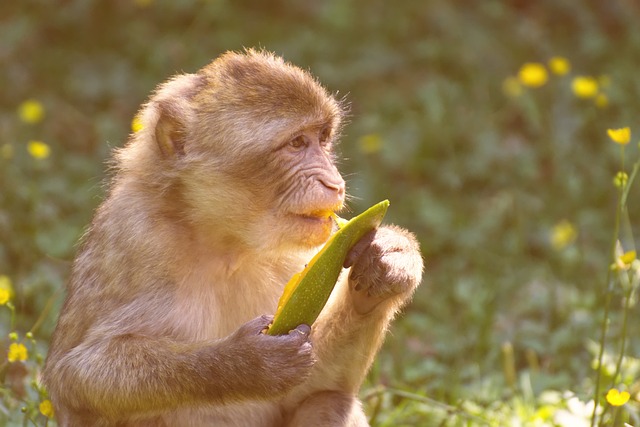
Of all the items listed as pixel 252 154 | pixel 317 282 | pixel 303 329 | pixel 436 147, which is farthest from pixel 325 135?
pixel 436 147

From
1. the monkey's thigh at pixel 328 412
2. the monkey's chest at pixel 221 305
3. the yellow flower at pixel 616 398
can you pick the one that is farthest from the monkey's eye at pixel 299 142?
the yellow flower at pixel 616 398

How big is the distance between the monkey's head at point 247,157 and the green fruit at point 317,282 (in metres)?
0.17

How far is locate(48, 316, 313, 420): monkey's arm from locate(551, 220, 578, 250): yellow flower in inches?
150

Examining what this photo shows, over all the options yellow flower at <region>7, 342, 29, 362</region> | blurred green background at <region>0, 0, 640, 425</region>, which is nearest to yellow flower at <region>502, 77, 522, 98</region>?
blurred green background at <region>0, 0, 640, 425</region>

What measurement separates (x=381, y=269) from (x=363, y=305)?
284 millimetres

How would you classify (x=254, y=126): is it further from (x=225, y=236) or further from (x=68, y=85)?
(x=68, y=85)

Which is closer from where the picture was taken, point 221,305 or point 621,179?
point 621,179

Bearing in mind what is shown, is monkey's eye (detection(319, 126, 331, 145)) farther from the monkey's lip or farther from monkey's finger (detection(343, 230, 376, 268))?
monkey's finger (detection(343, 230, 376, 268))

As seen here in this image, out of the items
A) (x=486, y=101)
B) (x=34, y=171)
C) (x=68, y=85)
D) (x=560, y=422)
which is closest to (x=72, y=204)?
(x=34, y=171)

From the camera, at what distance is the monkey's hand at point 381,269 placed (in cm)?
459

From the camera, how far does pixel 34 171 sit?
839 centimetres

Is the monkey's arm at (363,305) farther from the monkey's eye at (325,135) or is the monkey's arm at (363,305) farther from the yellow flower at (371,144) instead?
the yellow flower at (371,144)

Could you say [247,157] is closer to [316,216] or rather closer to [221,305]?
[316,216]

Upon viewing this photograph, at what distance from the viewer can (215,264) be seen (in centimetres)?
484
